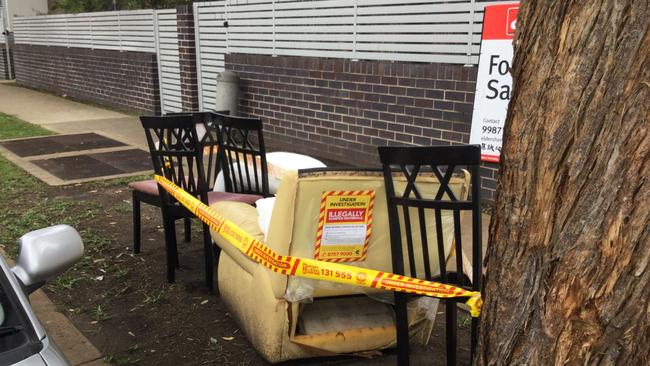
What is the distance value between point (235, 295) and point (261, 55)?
6.82 meters

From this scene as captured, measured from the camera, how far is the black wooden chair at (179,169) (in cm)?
441

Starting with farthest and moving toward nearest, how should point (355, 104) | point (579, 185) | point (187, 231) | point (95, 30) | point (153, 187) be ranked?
point (95, 30) → point (355, 104) → point (187, 231) → point (153, 187) → point (579, 185)

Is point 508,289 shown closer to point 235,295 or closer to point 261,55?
point 235,295

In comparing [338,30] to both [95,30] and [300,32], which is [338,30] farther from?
[95,30]

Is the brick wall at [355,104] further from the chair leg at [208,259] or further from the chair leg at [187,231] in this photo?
the chair leg at [208,259]

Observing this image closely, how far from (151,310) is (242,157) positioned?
4.71 feet

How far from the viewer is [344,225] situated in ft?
10.3

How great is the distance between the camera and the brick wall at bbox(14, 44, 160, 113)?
13.4 metres

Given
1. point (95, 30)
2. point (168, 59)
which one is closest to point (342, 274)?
point (168, 59)

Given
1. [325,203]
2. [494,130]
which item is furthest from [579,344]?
[494,130]

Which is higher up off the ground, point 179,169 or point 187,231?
point 179,169

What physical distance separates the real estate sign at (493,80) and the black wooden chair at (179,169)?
288 centimetres

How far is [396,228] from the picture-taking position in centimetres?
293

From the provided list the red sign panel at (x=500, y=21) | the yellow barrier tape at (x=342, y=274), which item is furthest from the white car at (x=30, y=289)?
the red sign panel at (x=500, y=21)
